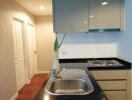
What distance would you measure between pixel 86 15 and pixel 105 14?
352mm

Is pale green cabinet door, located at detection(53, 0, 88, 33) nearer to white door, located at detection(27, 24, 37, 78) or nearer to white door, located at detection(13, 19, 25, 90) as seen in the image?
white door, located at detection(13, 19, 25, 90)

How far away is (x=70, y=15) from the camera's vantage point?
271 centimetres

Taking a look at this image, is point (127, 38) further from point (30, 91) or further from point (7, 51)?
point (30, 91)

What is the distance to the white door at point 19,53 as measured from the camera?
3887 mm

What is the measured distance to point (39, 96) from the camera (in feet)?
4.09

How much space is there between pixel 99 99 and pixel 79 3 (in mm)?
1980

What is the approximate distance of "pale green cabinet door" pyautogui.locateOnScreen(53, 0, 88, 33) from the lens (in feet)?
8.84

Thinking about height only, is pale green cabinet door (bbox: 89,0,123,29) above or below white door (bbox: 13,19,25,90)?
above

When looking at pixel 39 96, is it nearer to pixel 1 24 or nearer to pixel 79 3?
pixel 79 3

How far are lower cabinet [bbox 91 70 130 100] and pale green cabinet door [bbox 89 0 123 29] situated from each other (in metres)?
0.85

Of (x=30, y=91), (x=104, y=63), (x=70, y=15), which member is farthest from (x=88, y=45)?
(x=30, y=91)

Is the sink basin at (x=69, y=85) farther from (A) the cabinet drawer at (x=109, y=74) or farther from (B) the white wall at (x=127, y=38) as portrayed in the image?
(B) the white wall at (x=127, y=38)

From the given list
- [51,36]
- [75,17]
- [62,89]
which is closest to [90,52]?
[75,17]

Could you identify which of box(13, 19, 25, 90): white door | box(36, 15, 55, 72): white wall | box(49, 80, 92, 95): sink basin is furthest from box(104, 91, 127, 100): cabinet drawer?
box(36, 15, 55, 72): white wall
